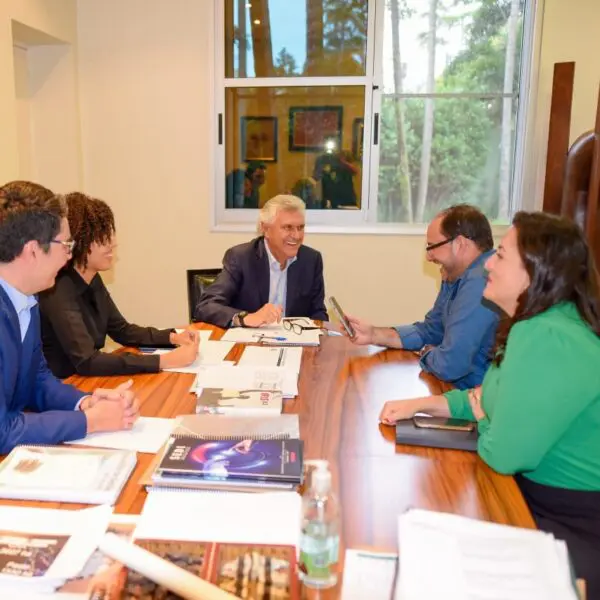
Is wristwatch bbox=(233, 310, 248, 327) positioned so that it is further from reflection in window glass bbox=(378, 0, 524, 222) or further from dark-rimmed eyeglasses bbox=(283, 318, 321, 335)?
reflection in window glass bbox=(378, 0, 524, 222)

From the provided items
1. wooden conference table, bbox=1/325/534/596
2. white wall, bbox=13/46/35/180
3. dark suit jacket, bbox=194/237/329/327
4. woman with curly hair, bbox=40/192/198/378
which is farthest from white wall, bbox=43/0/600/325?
wooden conference table, bbox=1/325/534/596

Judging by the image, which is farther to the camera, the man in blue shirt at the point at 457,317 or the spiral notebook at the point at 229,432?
the man in blue shirt at the point at 457,317

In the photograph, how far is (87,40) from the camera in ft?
13.1

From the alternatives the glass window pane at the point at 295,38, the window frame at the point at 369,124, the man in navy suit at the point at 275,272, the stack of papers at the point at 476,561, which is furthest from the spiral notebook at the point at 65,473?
the glass window pane at the point at 295,38

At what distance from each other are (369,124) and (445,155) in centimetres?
55

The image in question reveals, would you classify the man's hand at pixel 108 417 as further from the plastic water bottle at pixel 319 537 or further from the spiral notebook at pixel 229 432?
the plastic water bottle at pixel 319 537

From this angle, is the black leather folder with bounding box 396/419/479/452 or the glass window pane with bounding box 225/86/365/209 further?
the glass window pane with bounding box 225/86/365/209

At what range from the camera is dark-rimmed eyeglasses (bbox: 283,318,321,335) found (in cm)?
255

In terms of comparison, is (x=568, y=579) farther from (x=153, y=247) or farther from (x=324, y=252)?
(x=153, y=247)

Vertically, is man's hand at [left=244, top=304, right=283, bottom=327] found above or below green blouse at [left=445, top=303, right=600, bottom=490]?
below

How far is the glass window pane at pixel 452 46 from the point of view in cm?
375

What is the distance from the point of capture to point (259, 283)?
9.92ft

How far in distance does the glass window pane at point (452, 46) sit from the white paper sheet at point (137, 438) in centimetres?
313

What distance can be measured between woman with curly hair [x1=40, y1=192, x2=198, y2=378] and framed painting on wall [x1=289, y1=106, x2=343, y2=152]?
2076 millimetres
